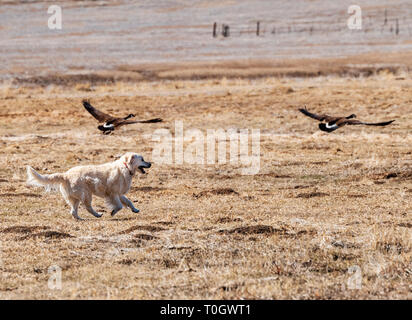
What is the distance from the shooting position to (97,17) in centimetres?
8775

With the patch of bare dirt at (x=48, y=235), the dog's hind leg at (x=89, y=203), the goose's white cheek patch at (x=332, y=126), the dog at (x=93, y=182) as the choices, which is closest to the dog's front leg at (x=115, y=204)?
the dog at (x=93, y=182)

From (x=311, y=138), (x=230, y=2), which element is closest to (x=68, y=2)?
(x=230, y=2)

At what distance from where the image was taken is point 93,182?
11.6 metres

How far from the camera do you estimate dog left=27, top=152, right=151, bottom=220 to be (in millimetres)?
11492

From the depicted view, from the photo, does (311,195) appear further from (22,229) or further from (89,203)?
(22,229)

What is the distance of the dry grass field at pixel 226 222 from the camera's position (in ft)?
24.8

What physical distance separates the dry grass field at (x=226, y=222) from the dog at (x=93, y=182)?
Answer: 0.26m

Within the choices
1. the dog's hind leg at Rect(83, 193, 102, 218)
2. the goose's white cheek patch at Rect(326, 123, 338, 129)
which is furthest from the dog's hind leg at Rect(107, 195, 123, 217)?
the goose's white cheek patch at Rect(326, 123, 338, 129)

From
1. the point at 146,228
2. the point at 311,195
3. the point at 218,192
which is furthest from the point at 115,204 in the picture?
the point at 311,195

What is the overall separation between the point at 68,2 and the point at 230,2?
20073 millimetres

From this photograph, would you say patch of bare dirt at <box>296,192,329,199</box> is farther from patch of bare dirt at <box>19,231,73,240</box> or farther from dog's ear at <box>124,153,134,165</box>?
patch of bare dirt at <box>19,231,73,240</box>

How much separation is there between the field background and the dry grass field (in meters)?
0.03

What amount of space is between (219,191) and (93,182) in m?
3.26

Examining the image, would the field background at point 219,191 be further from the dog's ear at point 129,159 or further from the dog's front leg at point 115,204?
the dog's ear at point 129,159
